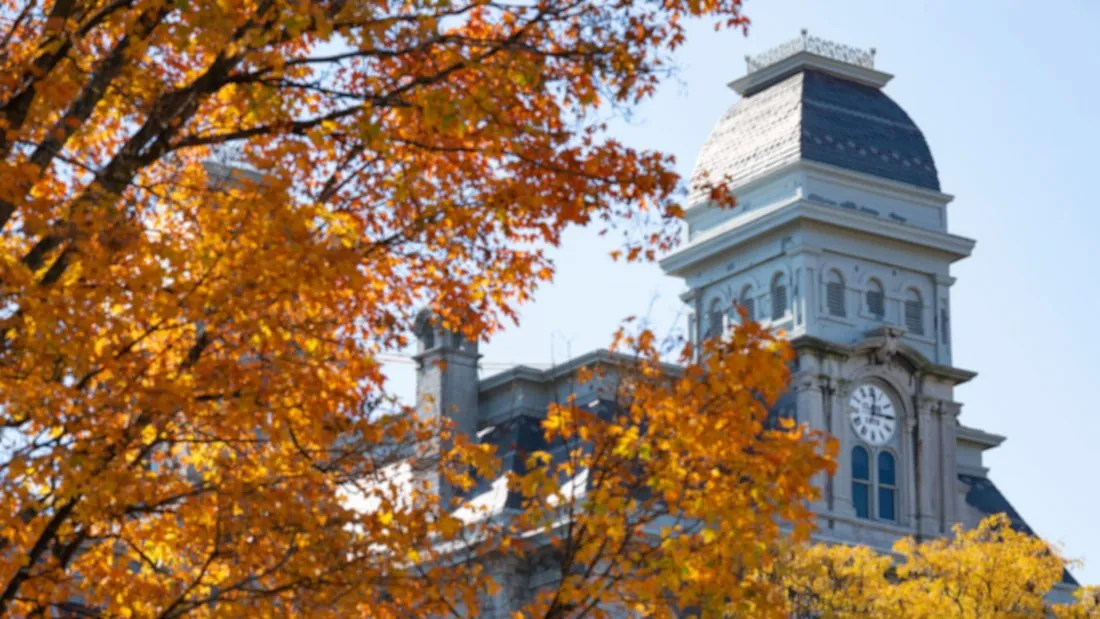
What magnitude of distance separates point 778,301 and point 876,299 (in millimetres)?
3266

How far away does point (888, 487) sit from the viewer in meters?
70.7

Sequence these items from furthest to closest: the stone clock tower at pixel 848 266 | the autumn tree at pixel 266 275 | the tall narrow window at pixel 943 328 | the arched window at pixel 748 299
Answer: the tall narrow window at pixel 943 328, the arched window at pixel 748 299, the stone clock tower at pixel 848 266, the autumn tree at pixel 266 275

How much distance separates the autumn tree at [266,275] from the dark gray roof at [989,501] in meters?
53.8

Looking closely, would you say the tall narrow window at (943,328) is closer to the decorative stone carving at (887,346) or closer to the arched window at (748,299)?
the decorative stone carving at (887,346)

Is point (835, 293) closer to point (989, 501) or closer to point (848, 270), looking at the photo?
point (848, 270)

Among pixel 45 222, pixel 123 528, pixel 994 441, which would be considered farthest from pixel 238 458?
pixel 994 441

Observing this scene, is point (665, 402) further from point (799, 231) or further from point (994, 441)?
point (994, 441)

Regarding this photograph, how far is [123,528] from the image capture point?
66.9ft

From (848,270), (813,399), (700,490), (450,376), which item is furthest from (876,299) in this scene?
(700,490)

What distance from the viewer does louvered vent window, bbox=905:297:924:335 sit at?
7419 centimetres

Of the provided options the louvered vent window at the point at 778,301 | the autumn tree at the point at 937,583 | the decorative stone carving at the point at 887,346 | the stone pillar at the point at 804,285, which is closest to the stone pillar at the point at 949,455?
the decorative stone carving at the point at 887,346

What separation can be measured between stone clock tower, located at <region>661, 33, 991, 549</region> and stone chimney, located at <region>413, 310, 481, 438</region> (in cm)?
974

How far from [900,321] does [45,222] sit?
58421 millimetres

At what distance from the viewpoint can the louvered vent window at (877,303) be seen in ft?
240
